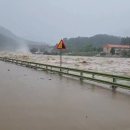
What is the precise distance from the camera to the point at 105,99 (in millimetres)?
11562

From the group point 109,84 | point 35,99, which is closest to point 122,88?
point 109,84

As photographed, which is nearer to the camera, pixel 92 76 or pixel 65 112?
pixel 65 112

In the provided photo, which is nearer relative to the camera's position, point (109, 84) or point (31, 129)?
point (31, 129)

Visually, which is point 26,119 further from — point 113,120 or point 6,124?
point 113,120

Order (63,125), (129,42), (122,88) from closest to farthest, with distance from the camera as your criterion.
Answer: (63,125) → (122,88) → (129,42)

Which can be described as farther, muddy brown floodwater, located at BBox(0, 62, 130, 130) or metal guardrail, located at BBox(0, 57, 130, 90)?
metal guardrail, located at BBox(0, 57, 130, 90)

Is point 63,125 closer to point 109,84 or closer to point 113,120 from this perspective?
point 113,120

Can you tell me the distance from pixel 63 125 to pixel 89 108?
2436 millimetres

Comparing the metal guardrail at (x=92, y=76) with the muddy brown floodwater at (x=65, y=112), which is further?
the metal guardrail at (x=92, y=76)

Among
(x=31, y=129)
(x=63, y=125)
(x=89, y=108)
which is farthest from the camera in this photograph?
(x=89, y=108)

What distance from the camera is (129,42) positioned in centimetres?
18150

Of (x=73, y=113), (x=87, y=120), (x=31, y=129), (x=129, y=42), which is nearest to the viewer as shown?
(x=31, y=129)

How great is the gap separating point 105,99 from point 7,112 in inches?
172

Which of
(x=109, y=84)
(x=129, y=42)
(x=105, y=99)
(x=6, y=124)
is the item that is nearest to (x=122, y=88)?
(x=109, y=84)
